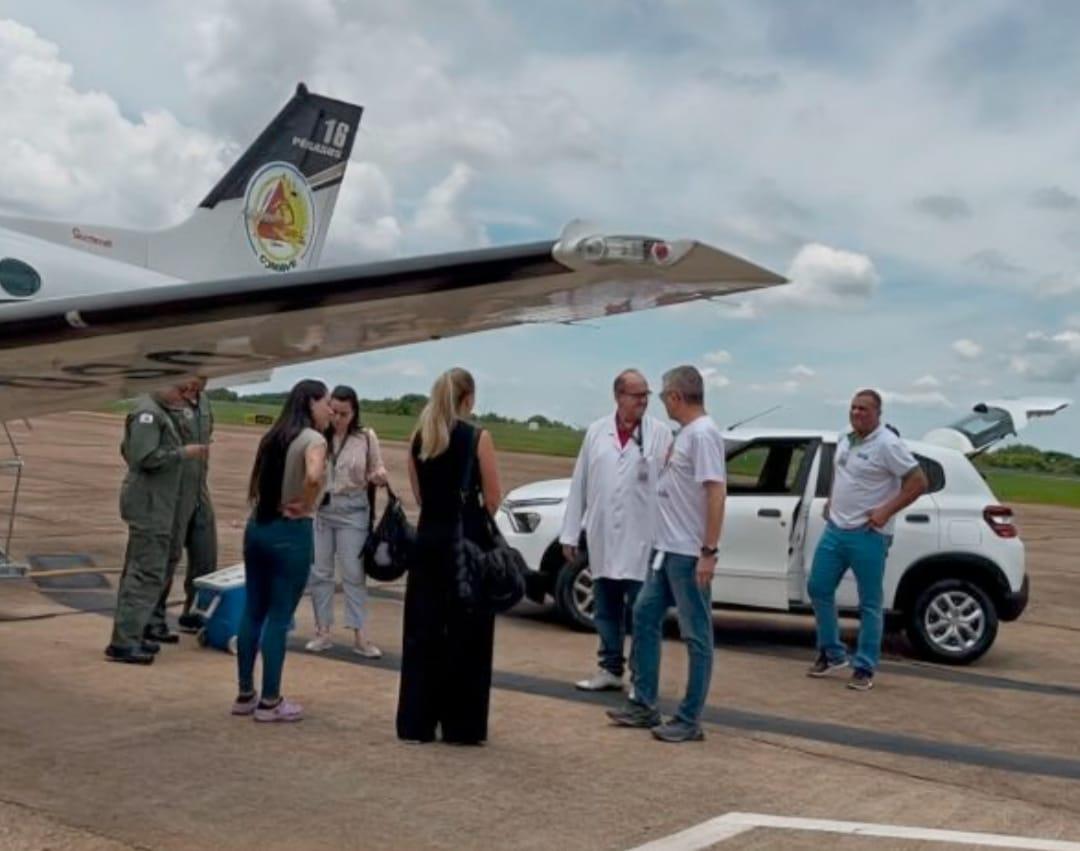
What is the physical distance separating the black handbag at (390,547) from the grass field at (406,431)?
57.5 metres

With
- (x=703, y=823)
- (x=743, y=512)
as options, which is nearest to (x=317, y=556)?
(x=743, y=512)

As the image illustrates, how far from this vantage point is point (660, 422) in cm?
776

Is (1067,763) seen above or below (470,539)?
below

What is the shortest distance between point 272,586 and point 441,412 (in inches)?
49.2

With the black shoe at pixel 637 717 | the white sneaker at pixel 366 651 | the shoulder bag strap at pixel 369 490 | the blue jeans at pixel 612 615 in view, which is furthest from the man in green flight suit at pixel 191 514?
the black shoe at pixel 637 717

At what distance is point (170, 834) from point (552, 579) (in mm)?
5498

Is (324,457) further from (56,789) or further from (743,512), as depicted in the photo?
(743,512)

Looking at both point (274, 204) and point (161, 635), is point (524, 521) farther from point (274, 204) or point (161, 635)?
point (274, 204)

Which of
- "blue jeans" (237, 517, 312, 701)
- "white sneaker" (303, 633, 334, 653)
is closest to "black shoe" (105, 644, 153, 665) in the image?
"white sneaker" (303, 633, 334, 653)

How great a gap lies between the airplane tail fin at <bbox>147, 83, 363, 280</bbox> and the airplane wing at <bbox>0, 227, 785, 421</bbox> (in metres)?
8.97

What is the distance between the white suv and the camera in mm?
9375

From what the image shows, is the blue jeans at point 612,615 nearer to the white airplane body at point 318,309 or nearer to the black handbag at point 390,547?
the black handbag at point 390,547

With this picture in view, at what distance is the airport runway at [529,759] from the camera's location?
16.3 ft

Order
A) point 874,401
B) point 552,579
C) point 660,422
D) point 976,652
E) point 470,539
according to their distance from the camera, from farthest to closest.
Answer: point 552,579 < point 976,652 < point 874,401 < point 660,422 < point 470,539
